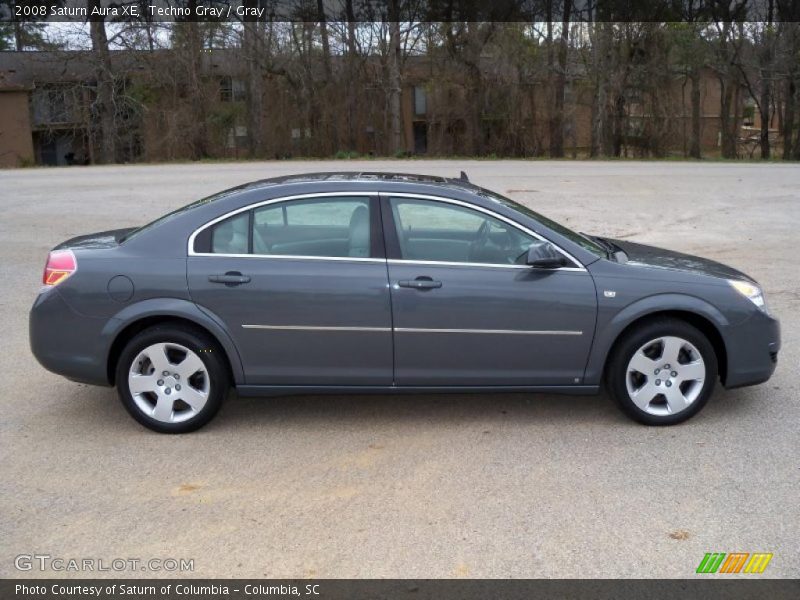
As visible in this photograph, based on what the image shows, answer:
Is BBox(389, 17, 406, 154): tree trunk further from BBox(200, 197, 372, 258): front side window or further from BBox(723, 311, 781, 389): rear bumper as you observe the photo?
BBox(723, 311, 781, 389): rear bumper

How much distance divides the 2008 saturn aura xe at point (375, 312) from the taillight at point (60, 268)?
0.4 inches

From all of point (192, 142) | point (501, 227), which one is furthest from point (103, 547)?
point (192, 142)

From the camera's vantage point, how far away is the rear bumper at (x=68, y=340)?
534cm

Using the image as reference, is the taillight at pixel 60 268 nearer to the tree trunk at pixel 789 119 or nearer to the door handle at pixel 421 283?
the door handle at pixel 421 283

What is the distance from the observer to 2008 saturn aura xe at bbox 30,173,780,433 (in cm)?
530

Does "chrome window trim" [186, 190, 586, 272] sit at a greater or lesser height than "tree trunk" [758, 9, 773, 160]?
lesser

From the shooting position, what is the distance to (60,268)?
5.44 meters

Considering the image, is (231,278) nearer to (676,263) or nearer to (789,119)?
(676,263)

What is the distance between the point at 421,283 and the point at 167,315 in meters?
1.61

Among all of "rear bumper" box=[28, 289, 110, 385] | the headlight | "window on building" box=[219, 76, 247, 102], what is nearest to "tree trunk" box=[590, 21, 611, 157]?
"window on building" box=[219, 76, 247, 102]

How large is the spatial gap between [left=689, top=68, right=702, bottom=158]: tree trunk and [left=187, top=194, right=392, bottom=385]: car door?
36162 millimetres

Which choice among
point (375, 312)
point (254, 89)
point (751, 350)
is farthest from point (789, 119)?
point (375, 312)
